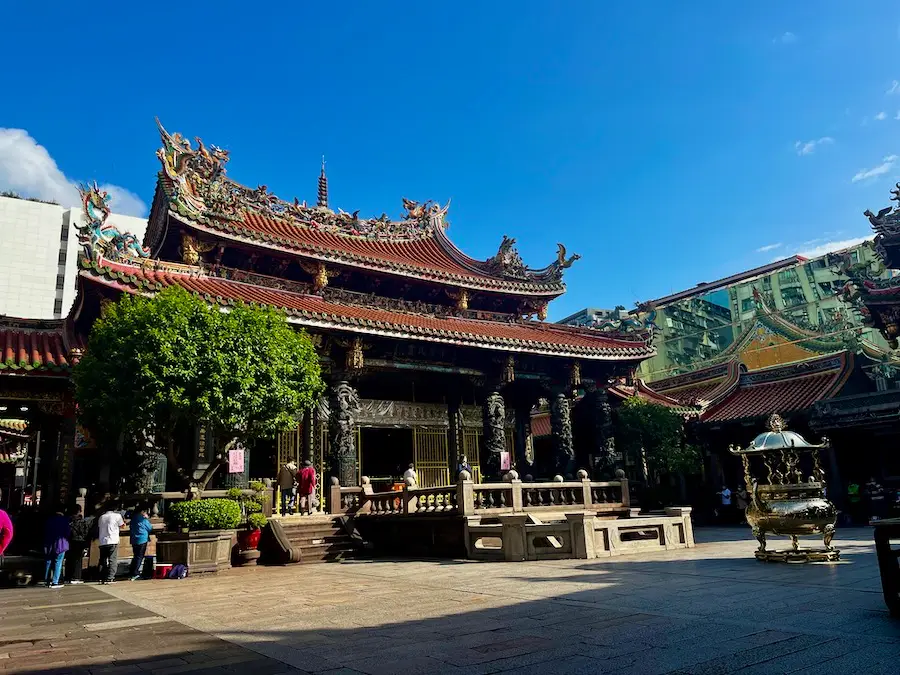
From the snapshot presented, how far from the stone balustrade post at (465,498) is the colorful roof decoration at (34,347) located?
28.3ft

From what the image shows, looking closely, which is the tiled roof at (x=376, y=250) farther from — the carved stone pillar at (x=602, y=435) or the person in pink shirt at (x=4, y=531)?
the person in pink shirt at (x=4, y=531)

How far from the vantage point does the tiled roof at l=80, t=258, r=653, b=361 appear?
15109mm

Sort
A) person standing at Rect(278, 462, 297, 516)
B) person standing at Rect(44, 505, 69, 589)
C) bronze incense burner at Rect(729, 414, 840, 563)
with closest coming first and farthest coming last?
bronze incense burner at Rect(729, 414, 840, 563)
person standing at Rect(44, 505, 69, 589)
person standing at Rect(278, 462, 297, 516)

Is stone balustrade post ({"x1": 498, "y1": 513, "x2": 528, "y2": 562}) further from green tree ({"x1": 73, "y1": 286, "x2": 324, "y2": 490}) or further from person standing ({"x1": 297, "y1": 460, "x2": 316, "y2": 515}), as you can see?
person standing ({"x1": 297, "y1": 460, "x2": 316, "y2": 515})

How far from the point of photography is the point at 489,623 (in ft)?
19.7

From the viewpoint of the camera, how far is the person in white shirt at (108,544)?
10945mm

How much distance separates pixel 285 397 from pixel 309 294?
686cm

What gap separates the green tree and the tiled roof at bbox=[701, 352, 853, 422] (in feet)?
54.2

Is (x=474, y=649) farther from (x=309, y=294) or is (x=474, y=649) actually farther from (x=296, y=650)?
(x=309, y=294)

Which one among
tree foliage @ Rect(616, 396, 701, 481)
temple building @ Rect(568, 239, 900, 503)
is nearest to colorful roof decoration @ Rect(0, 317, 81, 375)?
tree foliage @ Rect(616, 396, 701, 481)

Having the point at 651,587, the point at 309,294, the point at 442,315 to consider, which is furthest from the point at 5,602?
the point at 442,315

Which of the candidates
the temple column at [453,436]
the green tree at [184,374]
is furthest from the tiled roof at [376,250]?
the green tree at [184,374]

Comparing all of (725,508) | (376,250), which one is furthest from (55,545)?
(725,508)

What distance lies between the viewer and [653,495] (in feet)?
71.1
